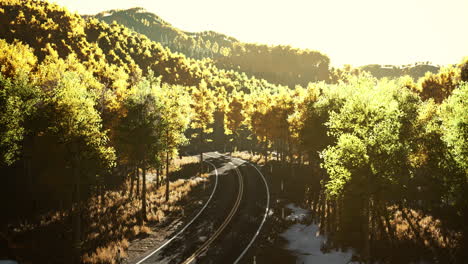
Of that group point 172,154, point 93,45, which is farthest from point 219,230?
point 93,45

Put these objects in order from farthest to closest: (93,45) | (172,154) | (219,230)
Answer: (93,45) → (172,154) → (219,230)

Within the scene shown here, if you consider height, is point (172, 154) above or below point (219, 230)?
above

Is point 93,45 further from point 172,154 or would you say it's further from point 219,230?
point 219,230

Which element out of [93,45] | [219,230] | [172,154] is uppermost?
[93,45]

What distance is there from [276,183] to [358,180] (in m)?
25.6

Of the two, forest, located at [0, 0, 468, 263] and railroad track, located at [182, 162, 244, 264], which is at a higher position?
forest, located at [0, 0, 468, 263]

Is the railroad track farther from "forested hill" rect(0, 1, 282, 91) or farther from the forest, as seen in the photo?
"forested hill" rect(0, 1, 282, 91)

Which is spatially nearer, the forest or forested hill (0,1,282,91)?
the forest

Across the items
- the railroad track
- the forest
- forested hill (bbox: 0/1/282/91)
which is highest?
forested hill (bbox: 0/1/282/91)

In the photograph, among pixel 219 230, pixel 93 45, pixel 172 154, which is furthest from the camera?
pixel 93 45

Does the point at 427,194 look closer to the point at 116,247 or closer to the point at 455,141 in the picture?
the point at 455,141

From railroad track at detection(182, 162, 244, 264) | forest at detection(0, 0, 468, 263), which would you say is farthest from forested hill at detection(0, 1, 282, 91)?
railroad track at detection(182, 162, 244, 264)

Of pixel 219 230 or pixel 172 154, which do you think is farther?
pixel 172 154

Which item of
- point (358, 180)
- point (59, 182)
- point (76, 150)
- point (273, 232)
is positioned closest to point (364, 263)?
point (358, 180)
